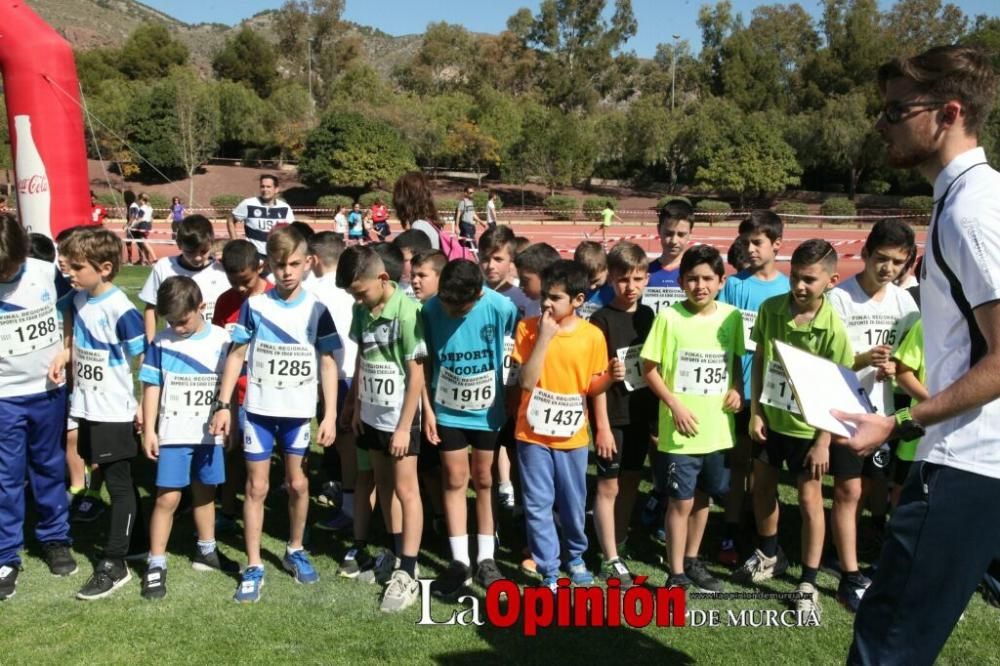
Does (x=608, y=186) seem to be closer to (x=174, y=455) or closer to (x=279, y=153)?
(x=279, y=153)

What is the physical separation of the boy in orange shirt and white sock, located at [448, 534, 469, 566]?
366 mm

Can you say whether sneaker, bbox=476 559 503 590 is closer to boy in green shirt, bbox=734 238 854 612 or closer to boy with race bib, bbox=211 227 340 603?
boy with race bib, bbox=211 227 340 603

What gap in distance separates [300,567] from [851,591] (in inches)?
112

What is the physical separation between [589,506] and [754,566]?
4.02 ft

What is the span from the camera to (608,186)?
58344 millimetres

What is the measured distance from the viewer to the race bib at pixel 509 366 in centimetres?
466

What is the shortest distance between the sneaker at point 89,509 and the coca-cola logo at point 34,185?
441 centimetres

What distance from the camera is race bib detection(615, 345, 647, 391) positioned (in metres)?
4.53

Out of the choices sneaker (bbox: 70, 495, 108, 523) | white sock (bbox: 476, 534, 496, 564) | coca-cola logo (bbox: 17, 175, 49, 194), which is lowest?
sneaker (bbox: 70, 495, 108, 523)

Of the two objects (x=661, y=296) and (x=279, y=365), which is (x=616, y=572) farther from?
(x=279, y=365)

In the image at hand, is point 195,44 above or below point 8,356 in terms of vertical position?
above

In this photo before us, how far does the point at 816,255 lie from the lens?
4.04 m

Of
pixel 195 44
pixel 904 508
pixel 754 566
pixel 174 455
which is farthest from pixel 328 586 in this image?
pixel 195 44

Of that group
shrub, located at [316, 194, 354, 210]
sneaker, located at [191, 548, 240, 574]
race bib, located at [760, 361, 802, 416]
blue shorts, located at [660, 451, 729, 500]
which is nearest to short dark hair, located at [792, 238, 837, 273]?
race bib, located at [760, 361, 802, 416]
